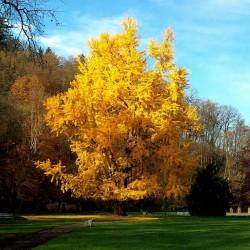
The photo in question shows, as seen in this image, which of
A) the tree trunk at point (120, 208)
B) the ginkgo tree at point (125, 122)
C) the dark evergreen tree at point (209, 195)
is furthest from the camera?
the dark evergreen tree at point (209, 195)

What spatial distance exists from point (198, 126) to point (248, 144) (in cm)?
2909

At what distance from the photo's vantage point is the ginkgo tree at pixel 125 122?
3869 cm

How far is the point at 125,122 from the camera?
1521 inches

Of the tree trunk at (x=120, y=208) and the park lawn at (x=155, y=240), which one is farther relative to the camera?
the tree trunk at (x=120, y=208)

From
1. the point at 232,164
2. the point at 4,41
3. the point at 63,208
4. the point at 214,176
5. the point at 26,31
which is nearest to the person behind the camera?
the point at 26,31

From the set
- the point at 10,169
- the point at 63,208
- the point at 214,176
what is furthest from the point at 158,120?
the point at 63,208

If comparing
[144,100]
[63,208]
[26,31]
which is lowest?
[63,208]

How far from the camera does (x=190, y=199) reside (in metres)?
49.3

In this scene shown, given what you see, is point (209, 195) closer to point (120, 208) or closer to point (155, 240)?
point (120, 208)

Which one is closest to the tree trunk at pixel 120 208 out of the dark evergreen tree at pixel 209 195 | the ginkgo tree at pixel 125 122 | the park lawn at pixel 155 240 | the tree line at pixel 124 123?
the tree line at pixel 124 123

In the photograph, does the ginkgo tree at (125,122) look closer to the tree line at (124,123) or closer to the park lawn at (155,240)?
the tree line at (124,123)

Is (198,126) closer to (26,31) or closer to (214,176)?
(214,176)

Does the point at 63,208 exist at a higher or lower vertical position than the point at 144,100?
lower

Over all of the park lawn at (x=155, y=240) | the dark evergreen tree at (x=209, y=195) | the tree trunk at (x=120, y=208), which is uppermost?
the dark evergreen tree at (x=209, y=195)
